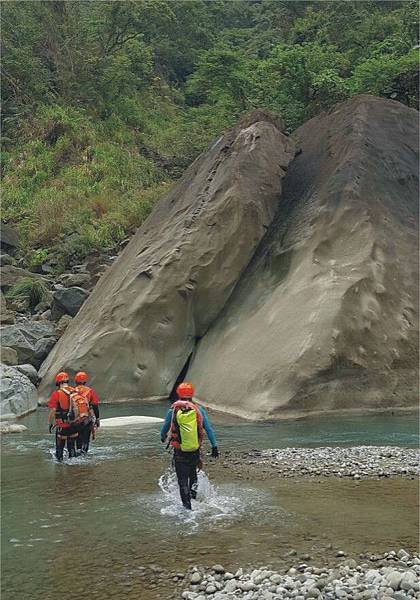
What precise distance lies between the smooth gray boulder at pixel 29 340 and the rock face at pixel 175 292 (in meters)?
0.97

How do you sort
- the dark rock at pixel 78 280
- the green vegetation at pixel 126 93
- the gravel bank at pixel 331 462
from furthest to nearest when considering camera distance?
the green vegetation at pixel 126 93
the dark rock at pixel 78 280
the gravel bank at pixel 331 462

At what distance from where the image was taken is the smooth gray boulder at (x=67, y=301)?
2425cm

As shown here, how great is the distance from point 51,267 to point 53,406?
19635mm

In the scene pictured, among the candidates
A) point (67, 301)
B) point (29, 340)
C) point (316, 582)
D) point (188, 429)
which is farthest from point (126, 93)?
point (316, 582)

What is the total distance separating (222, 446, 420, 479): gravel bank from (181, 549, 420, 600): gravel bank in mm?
3659

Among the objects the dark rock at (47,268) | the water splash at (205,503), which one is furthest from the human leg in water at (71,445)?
the dark rock at (47,268)

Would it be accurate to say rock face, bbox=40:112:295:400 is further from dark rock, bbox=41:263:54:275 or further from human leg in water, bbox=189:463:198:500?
dark rock, bbox=41:263:54:275

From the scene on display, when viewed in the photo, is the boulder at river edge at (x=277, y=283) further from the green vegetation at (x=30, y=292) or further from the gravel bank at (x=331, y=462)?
the green vegetation at (x=30, y=292)

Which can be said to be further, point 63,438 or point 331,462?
point 63,438

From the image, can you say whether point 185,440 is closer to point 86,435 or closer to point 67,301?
point 86,435

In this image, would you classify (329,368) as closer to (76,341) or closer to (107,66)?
(76,341)

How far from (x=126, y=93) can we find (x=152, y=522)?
40.9 meters

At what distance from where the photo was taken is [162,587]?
6.29 m

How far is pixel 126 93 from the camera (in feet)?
149
